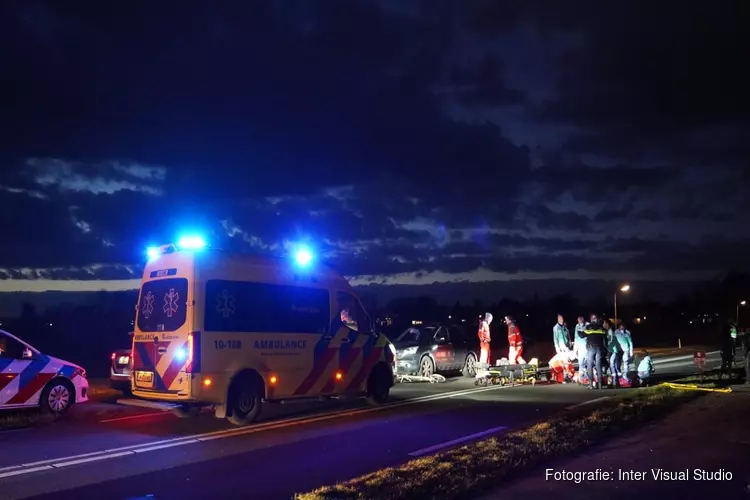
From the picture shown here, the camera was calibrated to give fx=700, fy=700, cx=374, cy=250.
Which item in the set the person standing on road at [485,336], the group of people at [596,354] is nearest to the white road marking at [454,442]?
the group of people at [596,354]

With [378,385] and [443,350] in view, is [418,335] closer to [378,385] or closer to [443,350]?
[443,350]

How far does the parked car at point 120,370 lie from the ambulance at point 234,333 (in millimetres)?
1712

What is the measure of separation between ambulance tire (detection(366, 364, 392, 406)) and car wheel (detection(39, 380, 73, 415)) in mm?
5689

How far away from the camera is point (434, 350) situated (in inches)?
794

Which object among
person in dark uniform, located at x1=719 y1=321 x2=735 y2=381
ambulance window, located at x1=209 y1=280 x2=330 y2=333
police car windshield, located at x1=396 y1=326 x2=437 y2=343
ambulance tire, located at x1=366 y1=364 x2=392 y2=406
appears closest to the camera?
ambulance window, located at x1=209 y1=280 x2=330 y2=333

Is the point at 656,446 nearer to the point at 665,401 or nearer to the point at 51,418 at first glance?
the point at 665,401

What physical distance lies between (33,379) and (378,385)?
21.4ft

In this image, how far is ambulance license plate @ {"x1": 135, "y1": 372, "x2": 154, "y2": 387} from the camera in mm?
11477

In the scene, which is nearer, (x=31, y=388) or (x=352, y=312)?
(x=31, y=388)

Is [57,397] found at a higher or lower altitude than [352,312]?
lower

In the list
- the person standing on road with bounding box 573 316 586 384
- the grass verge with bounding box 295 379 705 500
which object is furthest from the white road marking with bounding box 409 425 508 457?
the person standing on road with bounding box 573 316 586 384

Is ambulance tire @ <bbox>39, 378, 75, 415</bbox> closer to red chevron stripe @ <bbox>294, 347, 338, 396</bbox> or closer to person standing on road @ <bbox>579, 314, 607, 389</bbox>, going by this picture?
red chevron stripe @ <bbox>294, 347, 338, 396</bbox>

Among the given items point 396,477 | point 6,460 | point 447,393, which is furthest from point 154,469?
point 447,393

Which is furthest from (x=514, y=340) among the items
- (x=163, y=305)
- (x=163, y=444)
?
(x=163, y=444)
